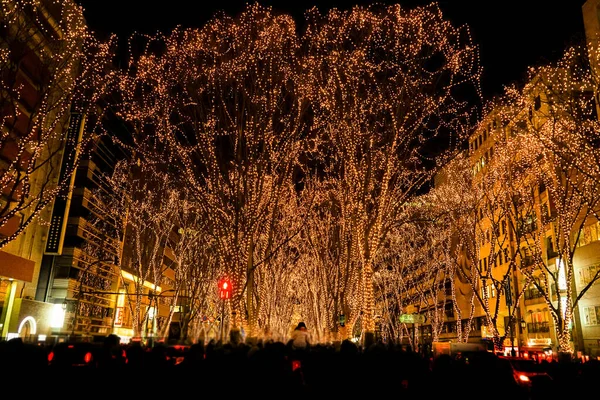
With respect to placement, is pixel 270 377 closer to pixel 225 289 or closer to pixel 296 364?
pixel 296 364

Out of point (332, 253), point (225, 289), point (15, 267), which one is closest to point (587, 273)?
point (332, 253)

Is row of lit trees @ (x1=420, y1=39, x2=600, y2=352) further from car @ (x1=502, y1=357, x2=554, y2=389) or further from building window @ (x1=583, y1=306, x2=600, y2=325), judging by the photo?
car @ (x1=502, y1=357, x2=554, y2=389)

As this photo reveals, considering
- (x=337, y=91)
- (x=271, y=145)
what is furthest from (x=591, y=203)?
(x=271, y=145)

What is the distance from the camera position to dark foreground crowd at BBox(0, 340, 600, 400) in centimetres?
589

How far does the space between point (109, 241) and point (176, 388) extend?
130 feet

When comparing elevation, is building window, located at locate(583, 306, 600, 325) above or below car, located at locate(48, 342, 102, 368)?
above

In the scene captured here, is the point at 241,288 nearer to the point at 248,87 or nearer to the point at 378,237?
the point at 378,237

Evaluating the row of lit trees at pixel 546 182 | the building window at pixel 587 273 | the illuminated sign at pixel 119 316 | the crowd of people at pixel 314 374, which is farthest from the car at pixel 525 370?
the illuminated sign at pixel 119 316

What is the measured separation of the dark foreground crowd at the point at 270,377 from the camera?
5.89 metres

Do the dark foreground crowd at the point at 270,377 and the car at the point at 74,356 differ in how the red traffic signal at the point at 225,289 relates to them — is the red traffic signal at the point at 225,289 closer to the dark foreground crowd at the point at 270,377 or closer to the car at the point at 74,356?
the car at the point at 74,356

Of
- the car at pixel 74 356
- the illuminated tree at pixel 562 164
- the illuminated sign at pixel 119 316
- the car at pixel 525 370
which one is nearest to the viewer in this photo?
the car at pixel 74 356

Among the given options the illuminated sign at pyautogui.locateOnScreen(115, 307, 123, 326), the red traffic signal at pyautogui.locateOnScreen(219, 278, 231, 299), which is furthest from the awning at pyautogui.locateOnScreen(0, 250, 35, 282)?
the illuminated sign at pyautogui.locateOnScreen(115, 307, 123, 326)

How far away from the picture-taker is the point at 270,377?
5824 millimetres

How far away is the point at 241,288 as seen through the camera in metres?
16.3
